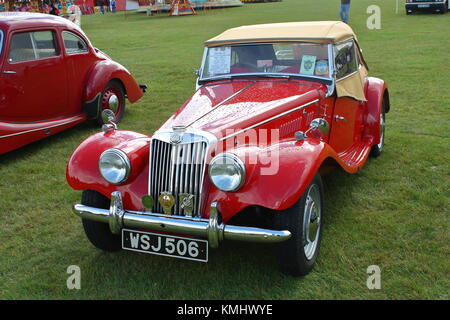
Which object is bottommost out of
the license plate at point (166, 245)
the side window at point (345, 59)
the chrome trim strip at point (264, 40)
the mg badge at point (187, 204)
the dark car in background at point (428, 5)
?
the license plate at point (166, 245)

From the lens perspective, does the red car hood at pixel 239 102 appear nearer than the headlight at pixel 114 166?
No

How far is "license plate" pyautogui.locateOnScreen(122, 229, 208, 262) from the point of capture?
2.94m

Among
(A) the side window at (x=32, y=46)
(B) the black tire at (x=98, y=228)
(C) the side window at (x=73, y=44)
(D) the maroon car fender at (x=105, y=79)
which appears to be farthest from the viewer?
(D) the maroon car fender at (x=105, y=79)

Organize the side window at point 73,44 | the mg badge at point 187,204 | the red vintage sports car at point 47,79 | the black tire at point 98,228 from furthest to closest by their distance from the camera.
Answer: the side window at point 73,44 → the red vintage sports car at point 47,79 → the black tire at point 98,228 → the mg badge at point 187,204

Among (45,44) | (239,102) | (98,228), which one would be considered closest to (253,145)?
(239,102)

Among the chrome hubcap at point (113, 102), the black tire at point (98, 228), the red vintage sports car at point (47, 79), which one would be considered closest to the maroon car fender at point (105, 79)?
the red vintage sports car at point (47, 79)

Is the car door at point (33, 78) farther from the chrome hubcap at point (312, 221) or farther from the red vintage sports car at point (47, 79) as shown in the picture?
the chrome hubcap at point (312, 221)

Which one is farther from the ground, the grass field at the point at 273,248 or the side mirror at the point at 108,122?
the side mirror at the point at 108,122

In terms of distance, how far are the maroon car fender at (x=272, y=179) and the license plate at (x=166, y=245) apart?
0.84 feet

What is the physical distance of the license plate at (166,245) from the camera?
9.65 feet

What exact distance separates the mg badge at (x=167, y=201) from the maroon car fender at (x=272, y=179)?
24cm

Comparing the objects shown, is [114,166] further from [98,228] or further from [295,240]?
[295,240]

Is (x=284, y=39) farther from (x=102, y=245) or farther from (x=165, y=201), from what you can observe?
(x=102, y=245)

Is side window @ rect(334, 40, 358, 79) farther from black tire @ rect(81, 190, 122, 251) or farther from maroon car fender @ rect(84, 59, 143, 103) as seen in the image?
maroon car fender @ rect(84, 59, 143, 103)
